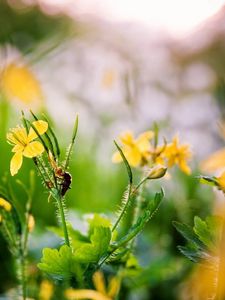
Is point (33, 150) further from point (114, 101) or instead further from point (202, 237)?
point (114, 101)

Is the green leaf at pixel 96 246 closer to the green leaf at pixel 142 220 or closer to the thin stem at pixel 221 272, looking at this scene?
the green leaf at pixel 142 220

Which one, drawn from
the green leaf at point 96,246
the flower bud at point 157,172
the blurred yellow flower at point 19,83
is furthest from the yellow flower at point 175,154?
the blurred yellow flower at point 19,83

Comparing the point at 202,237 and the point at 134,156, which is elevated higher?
the point at 134,156

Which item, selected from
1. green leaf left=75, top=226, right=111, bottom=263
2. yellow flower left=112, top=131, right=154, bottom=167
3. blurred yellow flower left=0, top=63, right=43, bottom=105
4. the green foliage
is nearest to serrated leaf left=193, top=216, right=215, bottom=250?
the green foliage

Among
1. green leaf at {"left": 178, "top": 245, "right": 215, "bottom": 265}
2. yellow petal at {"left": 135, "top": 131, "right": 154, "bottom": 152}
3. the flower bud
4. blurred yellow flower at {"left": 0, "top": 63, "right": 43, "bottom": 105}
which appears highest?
blurred yellow flower at {"left": 0, "top": 63, "right": 43, "bottom": 105}

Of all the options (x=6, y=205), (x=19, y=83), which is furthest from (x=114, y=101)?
(x=6, y=205)

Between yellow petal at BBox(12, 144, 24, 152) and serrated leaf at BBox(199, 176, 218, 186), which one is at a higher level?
yellow petal at BBox(12, 144, 24, 152)

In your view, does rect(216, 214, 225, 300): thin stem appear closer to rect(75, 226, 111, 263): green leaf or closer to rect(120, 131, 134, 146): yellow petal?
rect(75, 226, 111, 263): green leaf
